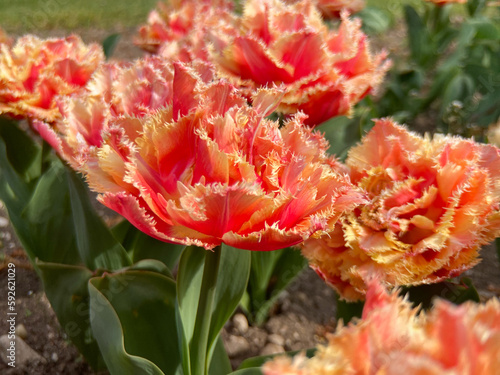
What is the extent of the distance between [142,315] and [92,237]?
13cm

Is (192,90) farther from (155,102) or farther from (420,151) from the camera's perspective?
(420,151)

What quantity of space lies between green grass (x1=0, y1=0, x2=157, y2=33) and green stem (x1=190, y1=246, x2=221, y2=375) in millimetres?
3131

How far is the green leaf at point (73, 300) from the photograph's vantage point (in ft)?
2.53

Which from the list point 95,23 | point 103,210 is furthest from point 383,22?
point 95,23

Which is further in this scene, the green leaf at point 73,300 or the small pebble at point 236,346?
the small pebble at point 236,346

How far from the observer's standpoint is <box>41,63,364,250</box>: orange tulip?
1.64 ft

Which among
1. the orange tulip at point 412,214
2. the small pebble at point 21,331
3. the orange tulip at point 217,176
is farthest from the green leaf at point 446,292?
the small pebble at point 21,331

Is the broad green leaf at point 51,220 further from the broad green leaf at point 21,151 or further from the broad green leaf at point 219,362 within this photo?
the broad green leaf at point 219,362

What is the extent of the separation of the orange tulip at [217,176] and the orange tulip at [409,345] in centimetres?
16

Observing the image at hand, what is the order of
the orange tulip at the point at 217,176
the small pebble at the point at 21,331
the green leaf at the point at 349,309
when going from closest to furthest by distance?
the orange tulip at the point at 217,176 < the green leaf at the point at 349,309 < the small pebble at the point at 21,331

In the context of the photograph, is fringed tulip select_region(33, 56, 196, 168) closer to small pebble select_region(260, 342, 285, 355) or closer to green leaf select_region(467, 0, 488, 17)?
small pebble select_region(260, 342, 285, 355)

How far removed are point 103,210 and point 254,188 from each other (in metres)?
1.14

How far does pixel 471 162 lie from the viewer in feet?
2.00

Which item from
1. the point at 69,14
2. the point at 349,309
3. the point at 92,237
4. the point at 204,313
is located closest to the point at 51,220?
the point at 92,237
